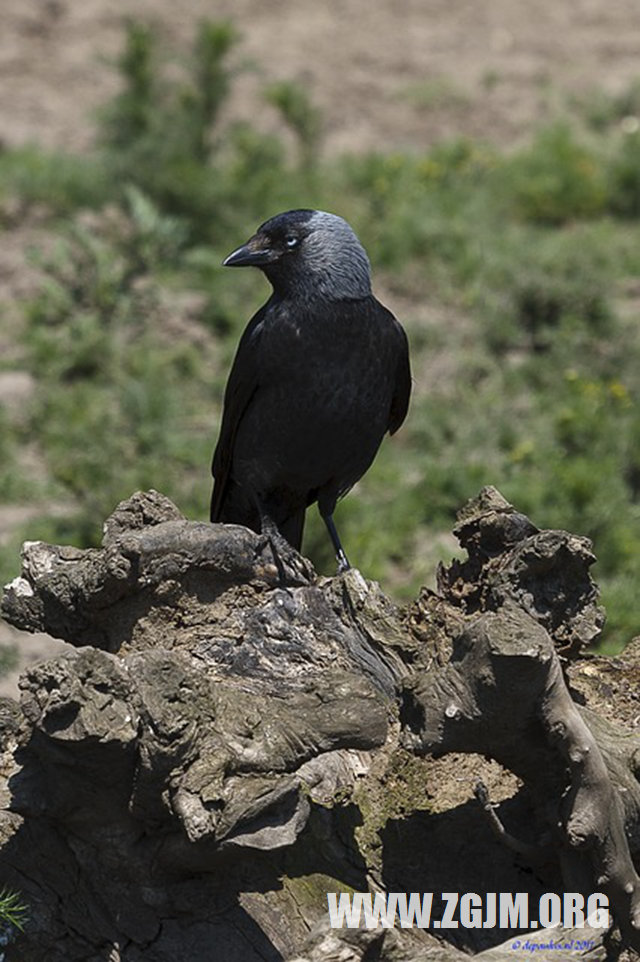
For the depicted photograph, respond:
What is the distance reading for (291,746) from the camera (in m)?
3.59

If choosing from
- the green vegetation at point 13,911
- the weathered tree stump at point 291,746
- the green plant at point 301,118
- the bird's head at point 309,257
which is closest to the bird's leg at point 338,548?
the bird's head at point 309,257

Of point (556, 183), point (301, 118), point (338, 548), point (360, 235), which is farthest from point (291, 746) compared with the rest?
point (301, 118)

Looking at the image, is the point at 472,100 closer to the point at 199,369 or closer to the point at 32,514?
the point at 199,369

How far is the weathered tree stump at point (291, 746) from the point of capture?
11.1ft

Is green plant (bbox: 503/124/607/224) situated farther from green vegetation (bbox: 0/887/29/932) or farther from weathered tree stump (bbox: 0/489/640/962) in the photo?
green vegetation (bbox: 0/887/29/932)

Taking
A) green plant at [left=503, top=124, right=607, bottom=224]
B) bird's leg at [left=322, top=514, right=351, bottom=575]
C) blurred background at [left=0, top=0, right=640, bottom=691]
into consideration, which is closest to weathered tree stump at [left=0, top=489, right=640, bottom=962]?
bird's leg at [left=322, top=514, right=351, bottom=575]

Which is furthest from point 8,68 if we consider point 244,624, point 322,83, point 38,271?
point 244,624

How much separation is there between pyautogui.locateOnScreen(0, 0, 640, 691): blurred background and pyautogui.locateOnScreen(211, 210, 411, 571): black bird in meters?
1.25

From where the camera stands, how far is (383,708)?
3674mm

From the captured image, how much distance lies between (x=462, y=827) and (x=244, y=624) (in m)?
0.75

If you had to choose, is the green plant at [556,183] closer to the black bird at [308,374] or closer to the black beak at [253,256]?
the black bird at [308,374]

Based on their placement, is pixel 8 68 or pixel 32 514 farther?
pixel 8 68

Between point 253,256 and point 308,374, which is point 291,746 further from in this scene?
point 253,256

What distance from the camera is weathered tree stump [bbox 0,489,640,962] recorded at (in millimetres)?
3379
